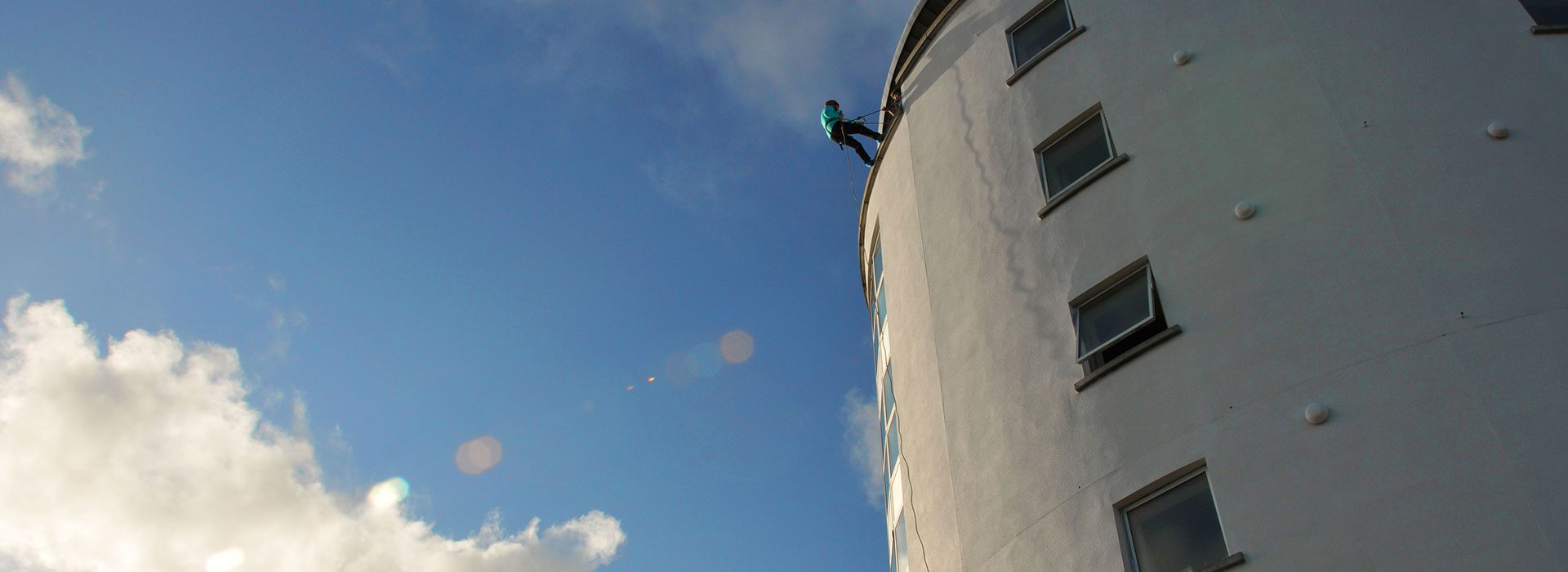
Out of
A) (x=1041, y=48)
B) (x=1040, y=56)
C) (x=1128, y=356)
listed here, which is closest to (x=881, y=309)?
(x=1041, y=48)

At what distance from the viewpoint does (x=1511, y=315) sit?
32.9ft

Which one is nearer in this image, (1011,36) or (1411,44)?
(1411,44)

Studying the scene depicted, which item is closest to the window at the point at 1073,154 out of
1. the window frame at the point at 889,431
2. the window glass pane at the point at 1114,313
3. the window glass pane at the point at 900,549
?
the window glass pane at the point at 1114,313

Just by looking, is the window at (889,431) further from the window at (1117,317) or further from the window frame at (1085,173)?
the window at (1117,317)

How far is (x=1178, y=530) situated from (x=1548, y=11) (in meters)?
7.38

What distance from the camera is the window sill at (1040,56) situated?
621 inches

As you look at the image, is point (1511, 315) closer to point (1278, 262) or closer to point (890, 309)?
point (1278, 262)

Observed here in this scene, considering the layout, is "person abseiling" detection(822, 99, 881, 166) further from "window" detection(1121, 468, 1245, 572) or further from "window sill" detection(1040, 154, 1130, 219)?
"window" detection(1121, 468, 1245, 572)

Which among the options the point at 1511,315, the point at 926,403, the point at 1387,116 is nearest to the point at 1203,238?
the point at 1387,116

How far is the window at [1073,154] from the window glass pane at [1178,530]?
431cm

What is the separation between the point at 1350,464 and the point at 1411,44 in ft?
17.9

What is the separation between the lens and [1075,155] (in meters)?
14.6

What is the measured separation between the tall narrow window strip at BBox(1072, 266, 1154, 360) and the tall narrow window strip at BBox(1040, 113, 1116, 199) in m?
1.75

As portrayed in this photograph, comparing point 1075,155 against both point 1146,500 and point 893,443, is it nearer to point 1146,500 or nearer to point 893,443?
point 1146,500
